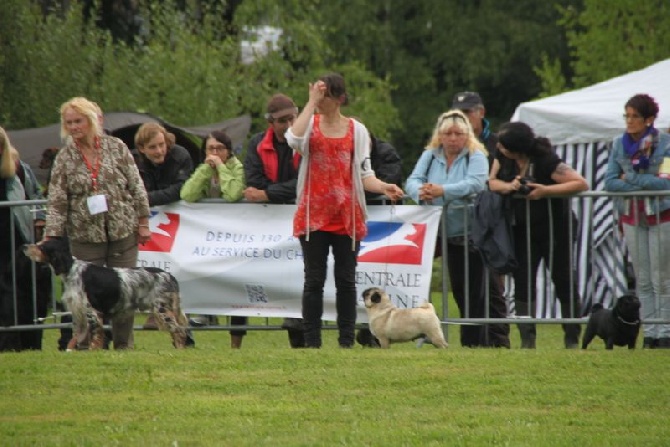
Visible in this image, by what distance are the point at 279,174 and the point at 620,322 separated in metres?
2.98

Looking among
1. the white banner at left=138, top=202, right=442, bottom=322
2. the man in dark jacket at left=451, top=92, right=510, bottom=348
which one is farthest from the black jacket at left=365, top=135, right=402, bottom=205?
the man in dark jacket at left=451, top=92, right=510, bottom=348

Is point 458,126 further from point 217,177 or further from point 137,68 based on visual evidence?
point 137,68

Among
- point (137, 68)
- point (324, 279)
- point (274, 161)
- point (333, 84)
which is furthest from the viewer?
point (137, 68)

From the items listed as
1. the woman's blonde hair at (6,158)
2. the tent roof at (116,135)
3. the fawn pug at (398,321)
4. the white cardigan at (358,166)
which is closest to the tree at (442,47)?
the tent roof at (116,135)

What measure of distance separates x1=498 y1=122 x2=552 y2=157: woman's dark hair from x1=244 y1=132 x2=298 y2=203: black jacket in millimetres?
1701

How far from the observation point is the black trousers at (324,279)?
11156mm

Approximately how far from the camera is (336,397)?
9000 mm

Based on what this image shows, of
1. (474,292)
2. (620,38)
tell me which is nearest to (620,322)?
(474,292)

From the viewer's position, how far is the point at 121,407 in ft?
28.7

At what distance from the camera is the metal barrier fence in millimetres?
12172

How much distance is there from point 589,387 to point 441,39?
4097 centimetres

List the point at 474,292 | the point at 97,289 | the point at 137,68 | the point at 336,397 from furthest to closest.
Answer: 1. the point at 137,68
2. the point at 474,292
3. the point at 97,289
4. the point at 336,397

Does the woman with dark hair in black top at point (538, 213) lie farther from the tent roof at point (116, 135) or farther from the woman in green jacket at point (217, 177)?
the tent roof at point (116, 135)

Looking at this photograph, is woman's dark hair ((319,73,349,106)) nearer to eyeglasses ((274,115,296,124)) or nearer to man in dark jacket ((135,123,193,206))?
eyeglasses ((274,115,296,124))
